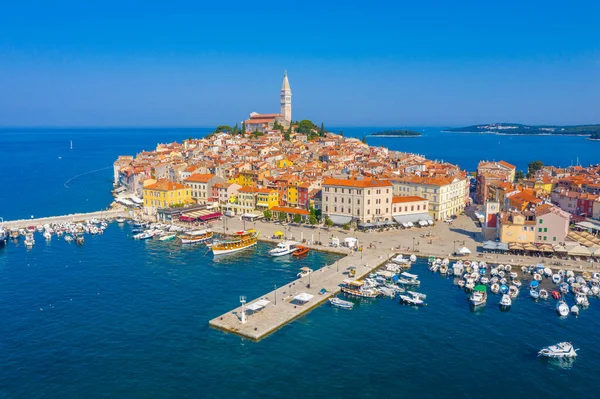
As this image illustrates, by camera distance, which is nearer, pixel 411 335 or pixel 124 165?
pixel 411 335

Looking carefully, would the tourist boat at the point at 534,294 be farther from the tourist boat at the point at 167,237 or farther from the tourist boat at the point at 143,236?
the tourist boat at the point at 143,236

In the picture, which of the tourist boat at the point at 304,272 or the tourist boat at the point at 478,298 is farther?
the tourist boat at the point at 304,272

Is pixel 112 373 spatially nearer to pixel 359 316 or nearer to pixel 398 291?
pixel 359 316

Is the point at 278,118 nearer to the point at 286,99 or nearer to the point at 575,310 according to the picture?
the point at 286,99

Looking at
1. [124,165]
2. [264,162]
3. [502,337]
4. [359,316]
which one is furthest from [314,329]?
[124,165]

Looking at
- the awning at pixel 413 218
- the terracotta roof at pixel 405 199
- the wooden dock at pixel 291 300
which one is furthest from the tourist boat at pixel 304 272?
the terracotta roof at pixel 405 199

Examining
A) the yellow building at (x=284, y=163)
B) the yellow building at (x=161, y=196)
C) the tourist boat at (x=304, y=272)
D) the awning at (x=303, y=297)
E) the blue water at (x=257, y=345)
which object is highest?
the yellow building at (x=284, y=163)

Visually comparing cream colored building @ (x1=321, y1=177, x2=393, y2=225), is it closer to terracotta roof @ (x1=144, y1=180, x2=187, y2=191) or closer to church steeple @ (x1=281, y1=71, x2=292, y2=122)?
terracotta roof @ (x1=144, y1=180, x2=187, y2=191)
